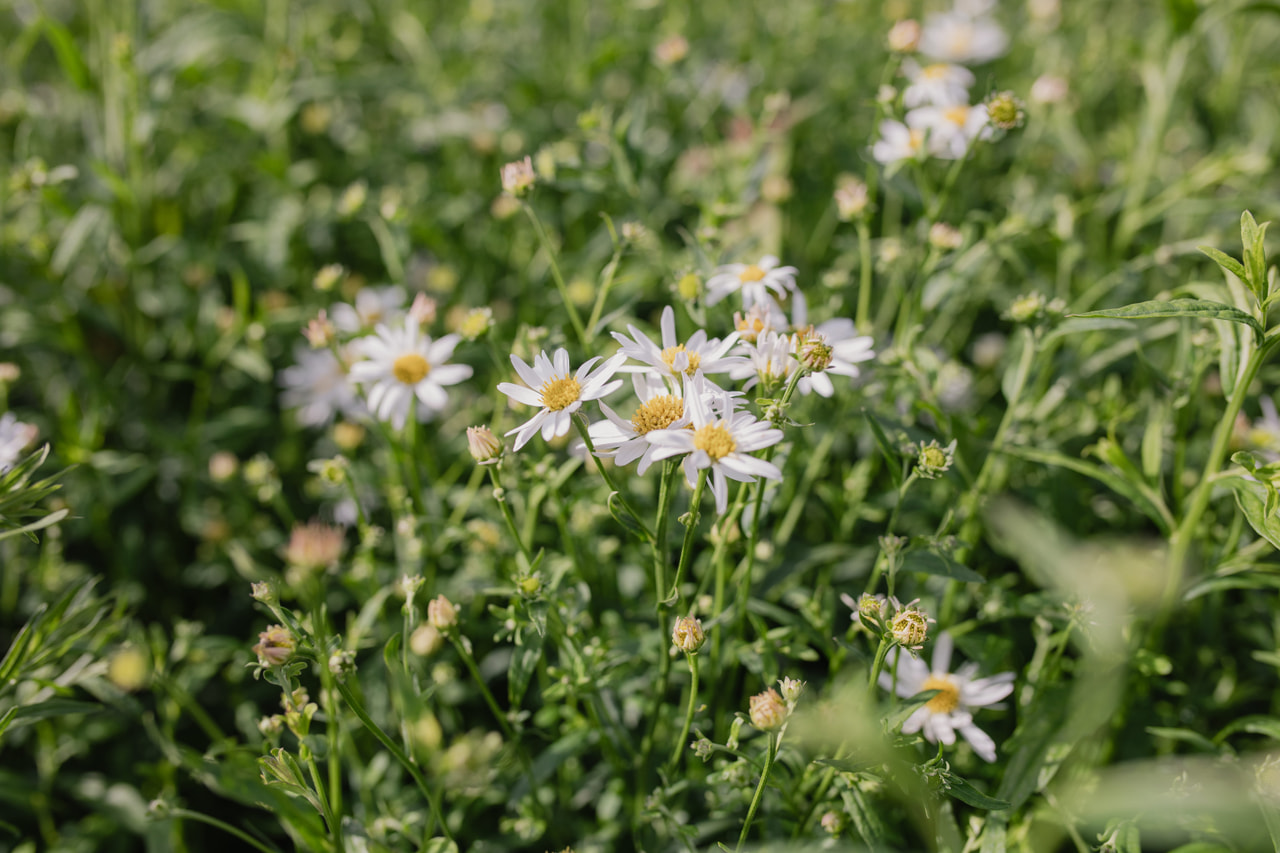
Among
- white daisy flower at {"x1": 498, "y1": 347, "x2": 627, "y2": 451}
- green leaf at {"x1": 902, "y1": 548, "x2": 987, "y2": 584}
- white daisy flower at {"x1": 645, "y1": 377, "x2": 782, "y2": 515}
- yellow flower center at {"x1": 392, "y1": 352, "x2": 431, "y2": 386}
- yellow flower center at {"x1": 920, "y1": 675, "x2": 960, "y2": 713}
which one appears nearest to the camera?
white daisy flower at {"x1": 645, "y1": 377, "x2": 782, "y2": 515}

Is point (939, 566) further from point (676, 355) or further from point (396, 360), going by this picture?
point (396, 360)

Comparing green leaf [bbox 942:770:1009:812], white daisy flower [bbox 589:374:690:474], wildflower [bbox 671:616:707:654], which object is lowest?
green leaf [bbox 942:770:1009:812]

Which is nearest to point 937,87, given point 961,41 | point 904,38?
point 904,38

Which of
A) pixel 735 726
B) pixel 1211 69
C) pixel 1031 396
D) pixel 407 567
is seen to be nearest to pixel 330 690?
pixel 407 567

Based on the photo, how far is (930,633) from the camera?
1.27m

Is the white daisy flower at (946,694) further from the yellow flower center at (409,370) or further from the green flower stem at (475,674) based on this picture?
the yellow flower center at (409,370)

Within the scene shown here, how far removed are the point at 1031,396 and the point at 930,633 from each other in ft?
2.03

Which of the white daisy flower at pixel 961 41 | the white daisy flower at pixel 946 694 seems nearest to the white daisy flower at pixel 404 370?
the white daisy flower at pixel 946 694

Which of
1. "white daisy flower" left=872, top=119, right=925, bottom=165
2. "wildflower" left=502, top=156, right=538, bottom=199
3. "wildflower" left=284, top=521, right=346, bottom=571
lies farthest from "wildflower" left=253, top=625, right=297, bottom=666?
"white daisy flower" left=872, top=119, right=925, bottom=165

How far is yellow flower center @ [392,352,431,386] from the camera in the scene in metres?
1.42

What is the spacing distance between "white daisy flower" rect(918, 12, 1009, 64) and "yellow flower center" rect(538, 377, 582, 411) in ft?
6.12

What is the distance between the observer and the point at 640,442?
999 millimetres

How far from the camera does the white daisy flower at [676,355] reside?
1.05 metres

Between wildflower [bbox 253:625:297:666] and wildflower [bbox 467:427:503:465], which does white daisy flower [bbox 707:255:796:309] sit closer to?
wildflower [bbox 467:427:503:465]
